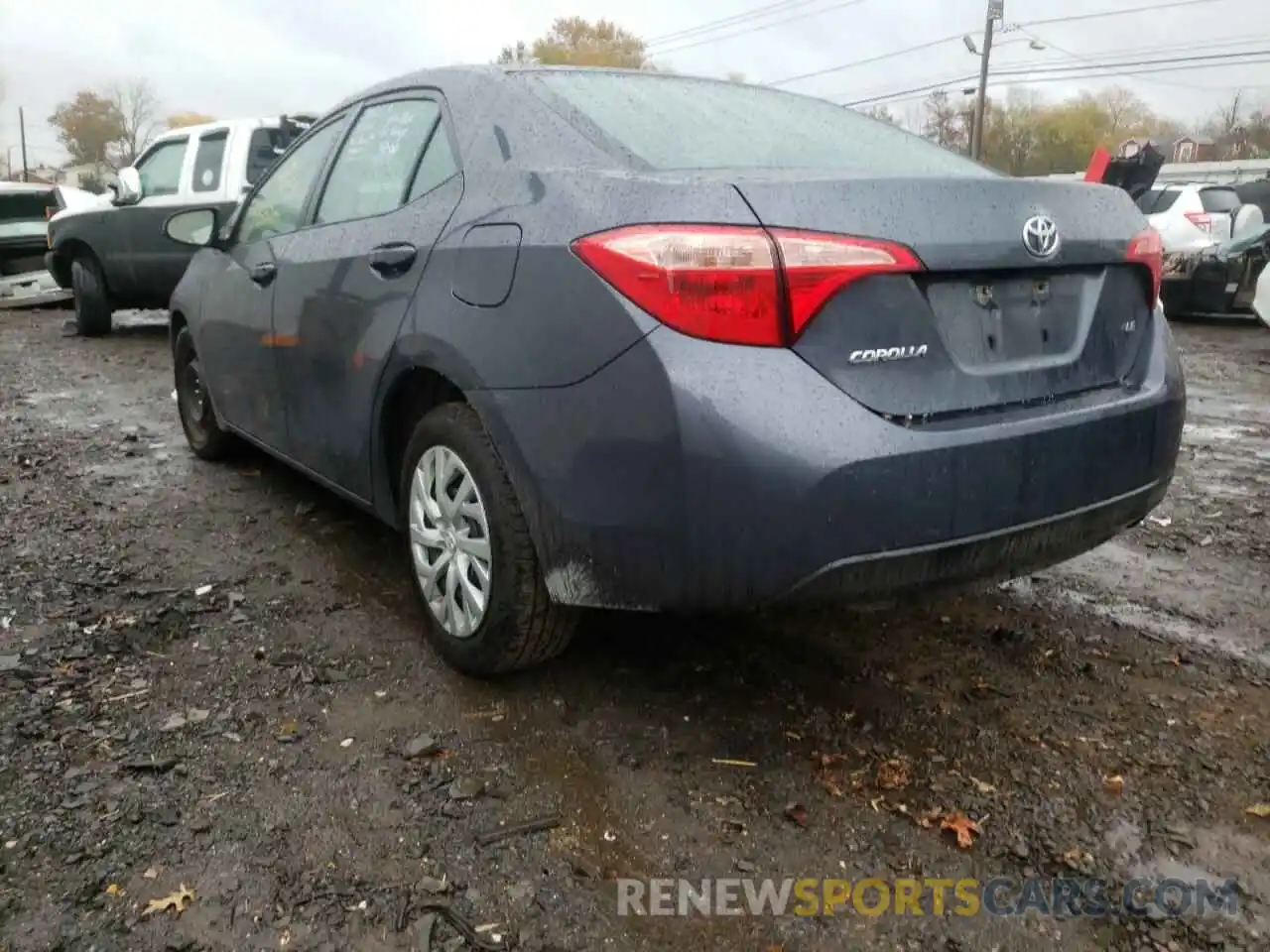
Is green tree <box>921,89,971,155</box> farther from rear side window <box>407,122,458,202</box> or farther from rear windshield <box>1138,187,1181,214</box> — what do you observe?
rear side window <box>407,122,458,202</box>

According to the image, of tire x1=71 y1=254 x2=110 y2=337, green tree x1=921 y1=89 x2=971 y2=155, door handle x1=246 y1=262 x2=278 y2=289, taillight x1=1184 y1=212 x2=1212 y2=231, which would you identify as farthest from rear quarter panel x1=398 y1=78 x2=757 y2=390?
green tree x1=921 y1=89 x2=971 y2=155

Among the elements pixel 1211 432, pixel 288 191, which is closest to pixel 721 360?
pixel 288 191

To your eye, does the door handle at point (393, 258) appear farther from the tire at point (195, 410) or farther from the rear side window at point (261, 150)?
the rear side window at point (261, 150)

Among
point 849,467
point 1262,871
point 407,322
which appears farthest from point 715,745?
point 407,322

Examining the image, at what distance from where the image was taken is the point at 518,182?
2.49 metres

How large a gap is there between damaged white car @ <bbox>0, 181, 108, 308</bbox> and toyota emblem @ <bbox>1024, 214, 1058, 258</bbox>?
13912 mm

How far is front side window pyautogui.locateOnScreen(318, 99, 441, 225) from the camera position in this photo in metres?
3.04

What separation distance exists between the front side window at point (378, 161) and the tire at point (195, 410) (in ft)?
5.79

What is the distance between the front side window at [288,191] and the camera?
146 inches

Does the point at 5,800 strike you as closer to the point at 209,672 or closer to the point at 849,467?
the point at 209,672

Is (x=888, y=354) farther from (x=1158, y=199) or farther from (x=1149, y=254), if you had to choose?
(x=1158, y=199)

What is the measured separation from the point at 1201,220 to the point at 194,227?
1129cm

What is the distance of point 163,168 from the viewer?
9812 mm

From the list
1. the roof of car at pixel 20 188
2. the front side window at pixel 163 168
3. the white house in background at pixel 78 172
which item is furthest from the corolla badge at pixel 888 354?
the white house in background at pixel 78 172
